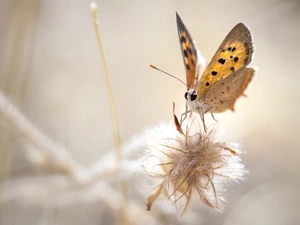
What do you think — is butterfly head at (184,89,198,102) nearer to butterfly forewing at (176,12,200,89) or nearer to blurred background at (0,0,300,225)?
butterfly forewing at (176,12,200,89)

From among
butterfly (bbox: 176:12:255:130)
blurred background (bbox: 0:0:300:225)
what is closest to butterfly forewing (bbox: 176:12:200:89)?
butterfly (bbox: 176:12:255:130)

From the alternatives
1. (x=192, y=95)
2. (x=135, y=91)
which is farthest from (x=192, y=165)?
(x=135, y=91)

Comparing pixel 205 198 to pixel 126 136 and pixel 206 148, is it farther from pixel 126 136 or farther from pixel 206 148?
pixel 126 136

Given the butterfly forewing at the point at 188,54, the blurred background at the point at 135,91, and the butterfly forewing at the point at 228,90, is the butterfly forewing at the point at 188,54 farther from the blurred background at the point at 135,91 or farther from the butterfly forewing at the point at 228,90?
the blurred background at the point at 135,91

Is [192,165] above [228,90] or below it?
below

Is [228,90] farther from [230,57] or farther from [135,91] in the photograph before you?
[135,91]

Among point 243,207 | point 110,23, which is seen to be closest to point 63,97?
point 110,23
